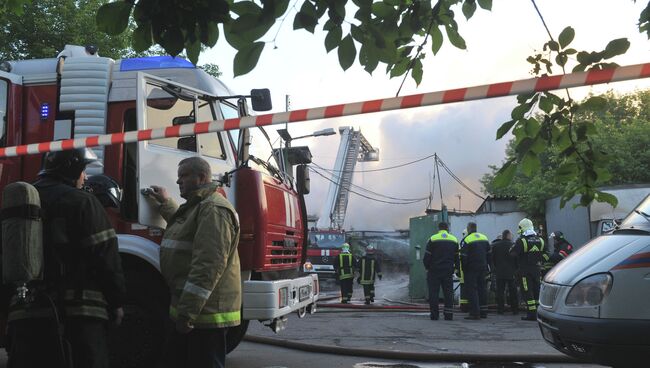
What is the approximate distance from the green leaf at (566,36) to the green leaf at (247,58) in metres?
1.99

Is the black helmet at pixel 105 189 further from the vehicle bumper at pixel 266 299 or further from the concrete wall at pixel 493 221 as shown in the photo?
the concrete wall at pixel 493 221

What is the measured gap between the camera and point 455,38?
3.55 meters

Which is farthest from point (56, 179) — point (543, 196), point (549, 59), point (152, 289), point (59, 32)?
point (543, 196)

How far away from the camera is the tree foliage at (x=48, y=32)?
40.8ft

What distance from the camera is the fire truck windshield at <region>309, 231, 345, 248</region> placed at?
2681 cm

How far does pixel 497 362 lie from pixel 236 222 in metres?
3.68

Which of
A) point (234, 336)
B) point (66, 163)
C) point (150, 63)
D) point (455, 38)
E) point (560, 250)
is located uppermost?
point (150, 63)

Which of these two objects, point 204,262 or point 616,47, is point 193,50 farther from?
point 616,47

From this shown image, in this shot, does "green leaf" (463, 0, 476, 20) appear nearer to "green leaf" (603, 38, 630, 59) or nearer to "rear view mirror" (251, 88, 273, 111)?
"green leaf" (603, 38, 630, 59)

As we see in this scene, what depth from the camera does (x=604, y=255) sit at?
441 centimetres

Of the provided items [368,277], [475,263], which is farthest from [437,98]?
[368,277]

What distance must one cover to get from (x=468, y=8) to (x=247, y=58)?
1.57m

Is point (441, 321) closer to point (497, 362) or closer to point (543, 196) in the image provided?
A: point (497, 362)

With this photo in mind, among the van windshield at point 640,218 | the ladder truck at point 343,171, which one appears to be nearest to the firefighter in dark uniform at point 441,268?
the van windshield at point 640,218
